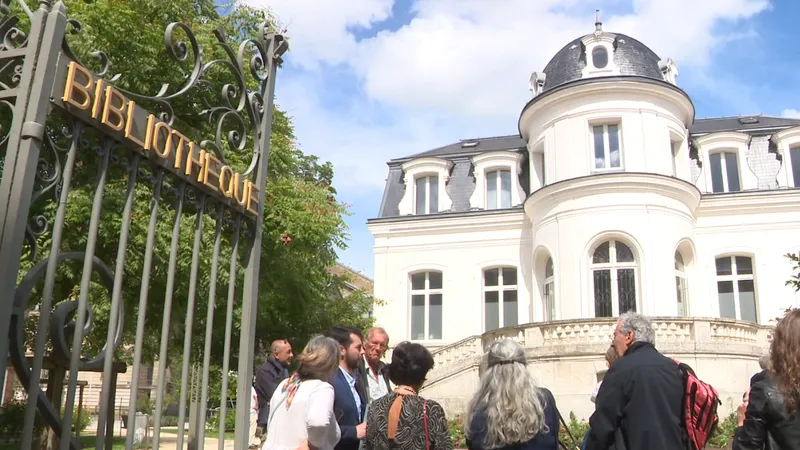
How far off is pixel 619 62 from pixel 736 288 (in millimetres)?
7955

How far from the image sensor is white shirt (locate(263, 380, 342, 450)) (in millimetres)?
3699

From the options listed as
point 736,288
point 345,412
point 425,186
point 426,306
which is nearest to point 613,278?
point 736,288

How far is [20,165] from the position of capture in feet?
8.35

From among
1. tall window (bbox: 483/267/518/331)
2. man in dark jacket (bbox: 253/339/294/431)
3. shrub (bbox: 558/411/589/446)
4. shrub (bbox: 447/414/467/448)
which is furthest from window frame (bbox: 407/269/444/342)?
man in dark jacket (bbox: 253/339/294/431)

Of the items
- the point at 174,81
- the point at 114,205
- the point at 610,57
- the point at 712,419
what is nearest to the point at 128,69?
the point at 174,81

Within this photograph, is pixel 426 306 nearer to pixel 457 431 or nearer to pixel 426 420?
pixel 457 431

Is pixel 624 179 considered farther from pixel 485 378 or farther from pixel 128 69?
pixel 485 378

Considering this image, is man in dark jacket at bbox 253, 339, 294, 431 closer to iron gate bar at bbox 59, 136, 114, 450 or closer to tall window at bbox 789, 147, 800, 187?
iron gate bar at bbox 59, 136, 114, 450

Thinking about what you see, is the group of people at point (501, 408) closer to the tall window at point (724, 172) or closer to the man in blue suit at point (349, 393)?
the man in blue suit at point (349, 393)

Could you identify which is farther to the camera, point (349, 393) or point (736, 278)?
point (736, 278)

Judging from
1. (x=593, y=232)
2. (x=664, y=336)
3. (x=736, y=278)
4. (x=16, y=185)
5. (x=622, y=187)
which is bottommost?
(x=16, y=185)

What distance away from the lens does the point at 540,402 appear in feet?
12.4

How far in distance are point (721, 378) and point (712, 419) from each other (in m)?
13.3

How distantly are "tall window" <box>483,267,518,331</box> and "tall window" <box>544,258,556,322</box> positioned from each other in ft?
5.55
